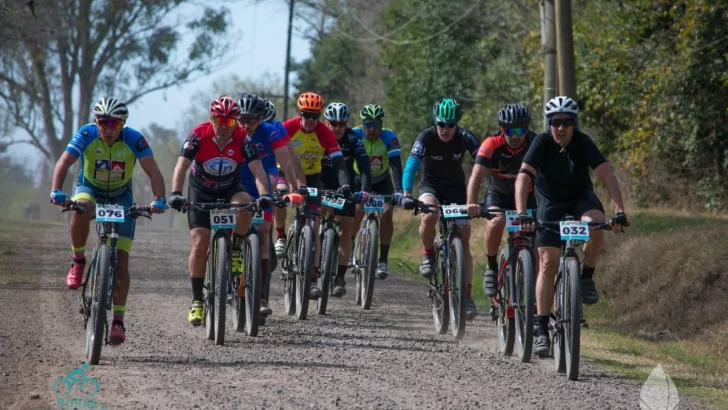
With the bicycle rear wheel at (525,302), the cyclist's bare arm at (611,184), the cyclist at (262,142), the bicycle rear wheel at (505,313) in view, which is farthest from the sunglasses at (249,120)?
the cyclist's bare arm at (611,184)

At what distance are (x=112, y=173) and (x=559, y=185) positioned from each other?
12.3 ft

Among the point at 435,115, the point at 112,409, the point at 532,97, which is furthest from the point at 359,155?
the point at 532,97

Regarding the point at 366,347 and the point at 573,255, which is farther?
the point at 366,347

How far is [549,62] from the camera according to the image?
16.4 meters

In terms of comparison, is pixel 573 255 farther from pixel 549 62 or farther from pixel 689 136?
pixel 689 136

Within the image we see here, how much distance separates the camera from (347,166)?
1374cm

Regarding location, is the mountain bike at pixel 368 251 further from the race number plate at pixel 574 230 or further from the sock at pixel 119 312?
the race number plate at pixel 574 230

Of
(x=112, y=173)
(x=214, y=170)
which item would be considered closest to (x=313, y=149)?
(x=214, y=170)

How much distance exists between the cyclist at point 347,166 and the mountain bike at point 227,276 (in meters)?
2.49

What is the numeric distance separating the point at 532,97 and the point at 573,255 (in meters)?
19.4

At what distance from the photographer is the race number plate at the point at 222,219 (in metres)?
10.2

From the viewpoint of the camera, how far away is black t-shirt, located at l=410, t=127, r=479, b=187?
485 inches

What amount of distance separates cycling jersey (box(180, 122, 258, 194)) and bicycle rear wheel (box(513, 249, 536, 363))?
265cm

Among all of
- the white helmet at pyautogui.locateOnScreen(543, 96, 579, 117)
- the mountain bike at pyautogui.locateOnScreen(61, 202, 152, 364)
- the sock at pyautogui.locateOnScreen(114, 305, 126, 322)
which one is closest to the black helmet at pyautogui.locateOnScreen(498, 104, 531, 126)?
the white helmet at pyautogui.locateOnScreen(543, 96, 579, 117)
